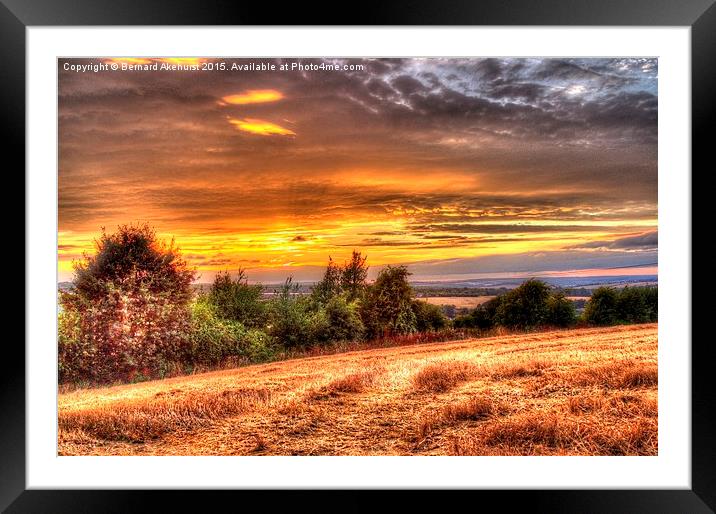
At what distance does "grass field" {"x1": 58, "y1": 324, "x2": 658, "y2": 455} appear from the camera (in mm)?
2912

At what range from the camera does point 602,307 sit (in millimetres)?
4980

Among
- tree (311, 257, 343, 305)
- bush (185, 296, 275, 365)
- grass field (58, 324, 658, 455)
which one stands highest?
tree (311, 257, 343, 305)

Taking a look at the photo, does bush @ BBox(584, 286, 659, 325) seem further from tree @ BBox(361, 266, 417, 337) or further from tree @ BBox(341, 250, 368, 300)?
tree @ BBox(341, 250, 368, 300)

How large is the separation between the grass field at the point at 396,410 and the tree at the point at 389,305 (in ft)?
2.98

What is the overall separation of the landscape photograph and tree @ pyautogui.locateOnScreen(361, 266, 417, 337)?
0.09ft

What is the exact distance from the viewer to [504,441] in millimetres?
2838

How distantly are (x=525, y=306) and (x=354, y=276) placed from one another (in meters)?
2.00

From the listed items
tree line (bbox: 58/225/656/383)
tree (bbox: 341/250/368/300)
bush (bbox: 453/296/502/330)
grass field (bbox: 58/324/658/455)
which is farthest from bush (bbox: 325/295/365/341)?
bush (bbox: 453/296/502/330)

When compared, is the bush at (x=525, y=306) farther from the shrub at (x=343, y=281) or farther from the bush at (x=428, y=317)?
the shrub at (x=343, y=281)

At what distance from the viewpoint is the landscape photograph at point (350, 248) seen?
338 centimetres
